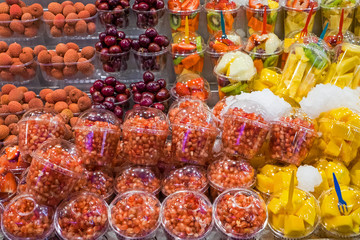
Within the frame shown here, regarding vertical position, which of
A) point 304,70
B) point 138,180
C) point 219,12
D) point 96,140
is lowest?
point 138,180

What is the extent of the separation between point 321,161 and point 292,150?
0.23 metres

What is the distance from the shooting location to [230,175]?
6.40 feet

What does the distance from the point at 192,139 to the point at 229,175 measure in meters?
0.27

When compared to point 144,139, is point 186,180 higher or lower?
lower

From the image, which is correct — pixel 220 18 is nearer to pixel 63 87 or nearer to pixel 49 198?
pixel 63 87

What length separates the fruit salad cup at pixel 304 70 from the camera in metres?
2.41

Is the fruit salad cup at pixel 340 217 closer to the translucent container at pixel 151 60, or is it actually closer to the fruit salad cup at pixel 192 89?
the fruit salad cup at pixel 192 89

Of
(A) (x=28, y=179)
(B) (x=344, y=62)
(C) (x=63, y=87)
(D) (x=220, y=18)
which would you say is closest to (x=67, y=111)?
(C) (x=63, y=87)

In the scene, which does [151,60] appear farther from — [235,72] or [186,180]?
[186,180]

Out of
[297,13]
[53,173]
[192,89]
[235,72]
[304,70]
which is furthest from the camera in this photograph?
[297,13]

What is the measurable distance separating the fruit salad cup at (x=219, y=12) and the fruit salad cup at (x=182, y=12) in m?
0.09

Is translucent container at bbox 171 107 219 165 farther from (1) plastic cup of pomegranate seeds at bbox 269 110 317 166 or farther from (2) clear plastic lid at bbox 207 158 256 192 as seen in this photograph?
(1) plastic cup of pomegranate seeds at bbox 269 110 317 166

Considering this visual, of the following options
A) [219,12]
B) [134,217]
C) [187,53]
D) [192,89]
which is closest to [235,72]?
[192,89]

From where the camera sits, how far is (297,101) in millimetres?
2400
